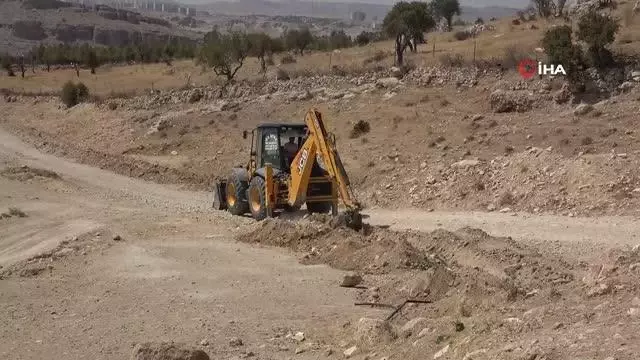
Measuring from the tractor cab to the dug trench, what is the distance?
9.10 ft

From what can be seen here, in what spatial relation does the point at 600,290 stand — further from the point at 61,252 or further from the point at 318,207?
the point at 61,252

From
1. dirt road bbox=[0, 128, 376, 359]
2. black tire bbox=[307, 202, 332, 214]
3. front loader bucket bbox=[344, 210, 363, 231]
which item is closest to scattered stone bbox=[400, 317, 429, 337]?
dirt road bbox=[0, 128, 376, 359]

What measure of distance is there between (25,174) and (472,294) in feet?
71.5

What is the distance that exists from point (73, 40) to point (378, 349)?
137804 mm

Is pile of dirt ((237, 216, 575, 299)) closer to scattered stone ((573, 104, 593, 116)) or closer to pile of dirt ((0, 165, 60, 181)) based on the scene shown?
scattered stone ((573, 104, 593, 116))

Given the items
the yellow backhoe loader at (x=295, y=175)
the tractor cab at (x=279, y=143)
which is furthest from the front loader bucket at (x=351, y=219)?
the tractor cab at (x=279, y=143)

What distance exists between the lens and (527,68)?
28766 mm

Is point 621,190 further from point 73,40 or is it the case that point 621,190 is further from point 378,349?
point 73,40

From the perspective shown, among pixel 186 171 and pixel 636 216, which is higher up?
pixel 636 216

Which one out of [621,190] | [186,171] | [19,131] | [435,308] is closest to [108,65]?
[19,131]

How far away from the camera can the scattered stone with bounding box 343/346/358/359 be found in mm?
9289

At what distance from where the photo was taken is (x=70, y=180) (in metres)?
28.7

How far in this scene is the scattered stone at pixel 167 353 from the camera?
27.4 feet

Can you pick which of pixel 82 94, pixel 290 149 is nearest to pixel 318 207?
pixel 290 149
